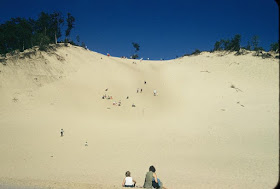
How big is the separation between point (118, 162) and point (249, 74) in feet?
116

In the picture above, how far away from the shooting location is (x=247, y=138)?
798 inches

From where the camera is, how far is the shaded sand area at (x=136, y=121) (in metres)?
12.7

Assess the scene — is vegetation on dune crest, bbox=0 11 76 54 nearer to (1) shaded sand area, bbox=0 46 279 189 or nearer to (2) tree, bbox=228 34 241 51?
(1) shaded sand area, bbox=0 46 279 189

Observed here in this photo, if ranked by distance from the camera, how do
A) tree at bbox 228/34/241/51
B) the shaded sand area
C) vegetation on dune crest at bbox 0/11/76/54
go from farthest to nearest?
tree at bbox 228/34/241/51
vegetation on dune crest at bbox 0/11/76/54
the shaded sand area

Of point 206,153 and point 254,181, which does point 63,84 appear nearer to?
point 206,153

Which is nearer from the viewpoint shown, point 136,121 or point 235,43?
point 136,121

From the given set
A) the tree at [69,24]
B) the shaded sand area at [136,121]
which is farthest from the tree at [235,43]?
the tree at [69,24]

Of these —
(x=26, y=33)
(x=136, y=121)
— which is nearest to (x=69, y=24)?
(x=26, y=33)

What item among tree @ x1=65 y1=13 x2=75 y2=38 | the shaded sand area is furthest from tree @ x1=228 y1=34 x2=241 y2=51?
tree @ x1=65 y1=13 x2=75 y2=38

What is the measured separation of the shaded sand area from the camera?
12.7 meters

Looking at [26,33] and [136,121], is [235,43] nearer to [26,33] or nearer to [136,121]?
[136,121]

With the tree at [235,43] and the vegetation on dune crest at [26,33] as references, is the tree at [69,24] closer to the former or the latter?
the vegetation on dune crest at [26,33]

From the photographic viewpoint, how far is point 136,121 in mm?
26641

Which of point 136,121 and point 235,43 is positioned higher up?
point 235,43
